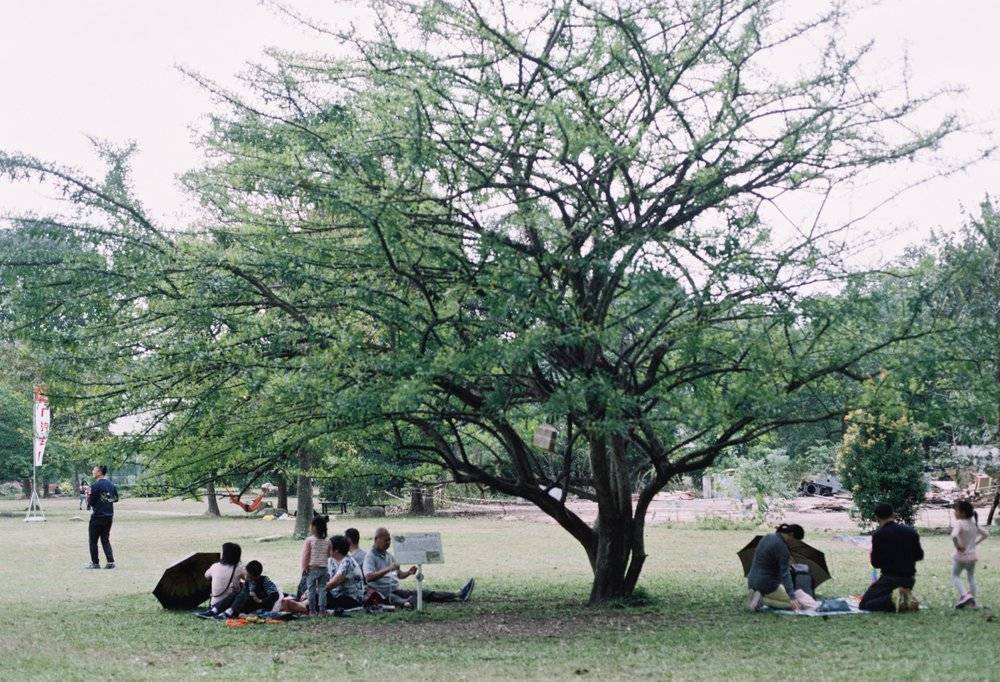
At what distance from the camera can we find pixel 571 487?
14.1 meters

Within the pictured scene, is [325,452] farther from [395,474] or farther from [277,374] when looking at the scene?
[277,374]

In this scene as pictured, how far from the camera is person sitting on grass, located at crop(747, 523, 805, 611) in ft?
40.3

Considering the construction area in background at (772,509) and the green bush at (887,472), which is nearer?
the green bush at (887,472)

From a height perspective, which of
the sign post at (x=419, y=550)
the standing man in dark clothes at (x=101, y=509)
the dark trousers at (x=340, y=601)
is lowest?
the dark trousers at (x=340, y=601)

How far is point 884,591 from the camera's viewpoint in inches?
475

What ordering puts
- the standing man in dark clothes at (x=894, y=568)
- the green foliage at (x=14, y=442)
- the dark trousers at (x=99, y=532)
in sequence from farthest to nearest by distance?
the green foliage at (x=14, y=442)
the dark trousers at (x=99, y=532)
the standing man in dark clothes at (x=894, y=568)

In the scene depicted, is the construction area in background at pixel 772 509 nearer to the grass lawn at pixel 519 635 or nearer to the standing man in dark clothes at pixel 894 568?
the grass lawn at pixel 519 635

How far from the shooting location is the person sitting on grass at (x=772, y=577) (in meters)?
12.3

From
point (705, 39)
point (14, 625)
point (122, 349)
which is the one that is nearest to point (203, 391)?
point (122, 349)

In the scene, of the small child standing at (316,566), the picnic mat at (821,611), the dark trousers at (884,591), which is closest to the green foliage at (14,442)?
the small child standing at (316,566)

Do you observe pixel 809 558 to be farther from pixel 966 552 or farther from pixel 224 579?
pixel 224 579

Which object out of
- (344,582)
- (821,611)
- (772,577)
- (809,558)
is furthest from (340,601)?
(809,558)

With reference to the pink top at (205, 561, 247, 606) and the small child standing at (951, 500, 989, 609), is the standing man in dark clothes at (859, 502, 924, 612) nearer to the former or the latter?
the small child standing at (951, 500, 989, 609)

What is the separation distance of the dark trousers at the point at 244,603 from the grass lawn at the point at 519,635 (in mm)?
383
